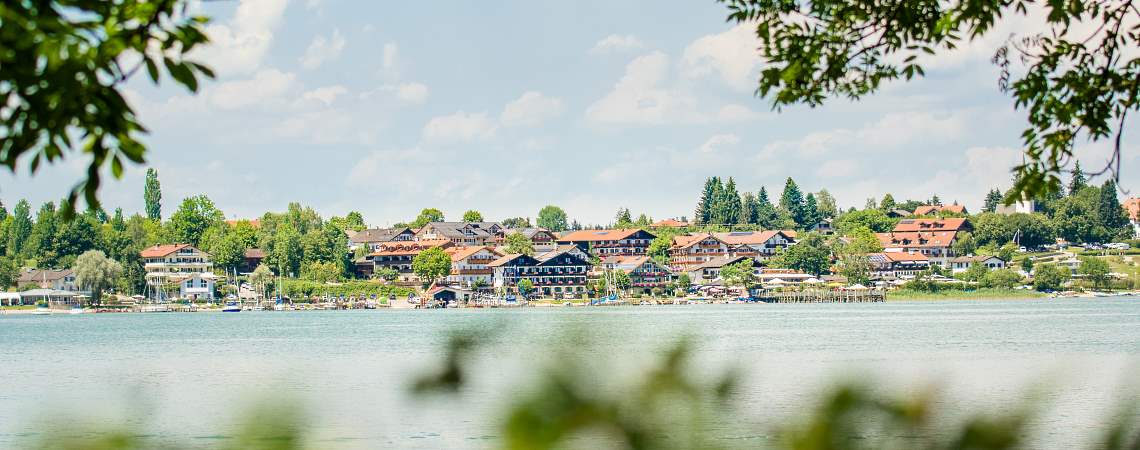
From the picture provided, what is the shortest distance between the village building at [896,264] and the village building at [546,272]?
108ft

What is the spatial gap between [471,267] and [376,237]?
24978 millimetres

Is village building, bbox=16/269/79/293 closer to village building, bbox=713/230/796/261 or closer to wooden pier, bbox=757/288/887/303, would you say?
village building, bbox=713/230/796/261

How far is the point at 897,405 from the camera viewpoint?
1.84 meters

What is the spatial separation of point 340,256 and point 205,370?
100 meters

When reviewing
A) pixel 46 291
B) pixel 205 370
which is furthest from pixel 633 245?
pixel 205 370

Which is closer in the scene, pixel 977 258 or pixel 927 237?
pixel 977 258

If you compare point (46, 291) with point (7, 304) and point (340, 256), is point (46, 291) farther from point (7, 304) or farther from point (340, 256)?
point (340, 256)

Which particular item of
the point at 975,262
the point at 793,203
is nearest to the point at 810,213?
the point at 793,203

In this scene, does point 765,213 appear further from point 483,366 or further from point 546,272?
point 483,366

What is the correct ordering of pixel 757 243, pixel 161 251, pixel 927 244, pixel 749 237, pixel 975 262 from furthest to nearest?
pixel 927 244
pixel 749 237
pixel 757 243
pixel 975 262
pixel 161 251

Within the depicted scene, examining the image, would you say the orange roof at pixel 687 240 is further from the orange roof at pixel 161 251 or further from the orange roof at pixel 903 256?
the orange roof at pixel 161 251

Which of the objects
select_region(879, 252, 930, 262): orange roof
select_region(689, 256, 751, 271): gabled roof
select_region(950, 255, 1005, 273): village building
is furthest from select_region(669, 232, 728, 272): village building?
select_region(950, 255, 1005, 273): village building

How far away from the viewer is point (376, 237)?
528ft

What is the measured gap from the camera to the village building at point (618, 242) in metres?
158
